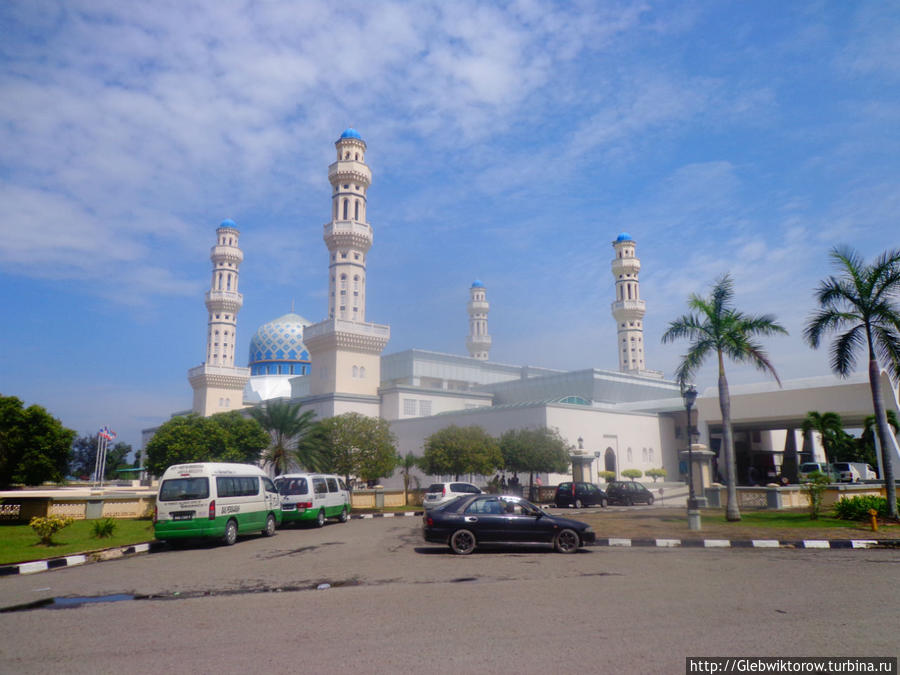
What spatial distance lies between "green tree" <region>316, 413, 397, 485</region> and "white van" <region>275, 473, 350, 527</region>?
992 centimetres

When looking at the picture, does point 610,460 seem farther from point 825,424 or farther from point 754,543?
point 754,543

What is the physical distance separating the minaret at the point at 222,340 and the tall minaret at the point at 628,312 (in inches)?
1426

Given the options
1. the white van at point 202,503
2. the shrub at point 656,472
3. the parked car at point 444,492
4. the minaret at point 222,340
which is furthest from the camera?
the minaret at point 222,340

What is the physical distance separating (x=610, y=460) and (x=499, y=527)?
31846 mm

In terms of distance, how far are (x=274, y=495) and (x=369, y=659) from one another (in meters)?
13.4

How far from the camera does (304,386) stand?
213 feet

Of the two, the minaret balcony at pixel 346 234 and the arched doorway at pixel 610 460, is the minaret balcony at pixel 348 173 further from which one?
the arched doorway at pixel 610 460

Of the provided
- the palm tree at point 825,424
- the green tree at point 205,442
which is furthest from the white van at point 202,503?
the palm tree at point 825,424

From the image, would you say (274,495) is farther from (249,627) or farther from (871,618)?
(871,618)

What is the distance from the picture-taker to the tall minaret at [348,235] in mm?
48469

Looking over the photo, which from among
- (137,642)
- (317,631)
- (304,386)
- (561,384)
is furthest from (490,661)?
(304,386)

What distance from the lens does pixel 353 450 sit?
105ft

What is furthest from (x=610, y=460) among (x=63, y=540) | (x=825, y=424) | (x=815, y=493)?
(x=63, y=540)

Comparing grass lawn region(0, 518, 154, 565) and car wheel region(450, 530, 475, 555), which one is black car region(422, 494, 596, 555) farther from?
grass lawn region(0, 518, 154, 565)
